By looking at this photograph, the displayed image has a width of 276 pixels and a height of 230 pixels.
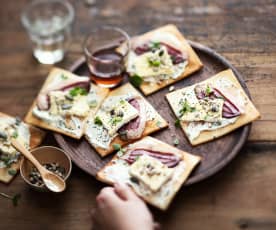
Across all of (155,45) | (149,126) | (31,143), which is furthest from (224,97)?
(31,143)

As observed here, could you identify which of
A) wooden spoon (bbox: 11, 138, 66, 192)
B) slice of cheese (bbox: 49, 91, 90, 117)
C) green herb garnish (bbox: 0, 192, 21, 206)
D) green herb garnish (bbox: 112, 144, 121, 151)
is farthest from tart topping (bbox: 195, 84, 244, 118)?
green herb garnish (bbox: 0, 192, 21, 206)

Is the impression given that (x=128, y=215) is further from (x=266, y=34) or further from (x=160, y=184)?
(x=266, y=34)

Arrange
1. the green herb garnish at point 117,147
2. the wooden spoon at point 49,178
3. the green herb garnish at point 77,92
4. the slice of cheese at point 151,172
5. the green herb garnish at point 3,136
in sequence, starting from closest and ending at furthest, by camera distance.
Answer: the slice of cheese at point 151,172 → the wooden spoon at point 49,178 → the green herb garnish at point 117,147 → the green herb garnish at point 3,136 → the green herb garnish at point 77,92

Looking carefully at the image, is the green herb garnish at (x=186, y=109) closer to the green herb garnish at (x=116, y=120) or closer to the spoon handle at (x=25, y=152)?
the green herb garnish at (x=116, y=120)

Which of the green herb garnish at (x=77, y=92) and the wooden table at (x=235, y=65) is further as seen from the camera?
the green herb garnish at (x=77, y=92)

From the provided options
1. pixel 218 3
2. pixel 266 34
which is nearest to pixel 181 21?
pixel 218 3

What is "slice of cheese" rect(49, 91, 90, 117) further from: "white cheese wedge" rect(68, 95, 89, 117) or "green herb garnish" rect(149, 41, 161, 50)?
"green herb garnish" rect(149, 41, 161, 50)

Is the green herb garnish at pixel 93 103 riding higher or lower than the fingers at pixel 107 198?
higher

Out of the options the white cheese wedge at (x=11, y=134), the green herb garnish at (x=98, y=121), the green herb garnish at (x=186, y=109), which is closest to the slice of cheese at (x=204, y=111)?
the green herb garnish at (x=186, y=109)
